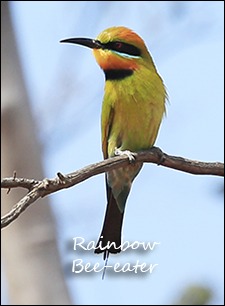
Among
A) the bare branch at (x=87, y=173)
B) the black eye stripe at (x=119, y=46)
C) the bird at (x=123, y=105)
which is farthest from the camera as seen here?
the black eye stripe at (x=119, y=46)

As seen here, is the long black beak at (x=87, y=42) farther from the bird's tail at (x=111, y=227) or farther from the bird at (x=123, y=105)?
the bird's tail at (x=111, y=227)

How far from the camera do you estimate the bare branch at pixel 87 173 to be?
1.51 metres

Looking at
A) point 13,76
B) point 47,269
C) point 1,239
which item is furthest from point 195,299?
point 13,76

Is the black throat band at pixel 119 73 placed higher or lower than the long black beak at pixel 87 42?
lower

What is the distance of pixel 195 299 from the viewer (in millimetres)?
2451

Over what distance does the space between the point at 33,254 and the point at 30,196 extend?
1.08 meters

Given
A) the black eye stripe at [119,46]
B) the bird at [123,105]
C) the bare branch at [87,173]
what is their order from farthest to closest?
→ the black eye stripe at [119,46] < the bird at [123,105] < the bare branch at [87,173]

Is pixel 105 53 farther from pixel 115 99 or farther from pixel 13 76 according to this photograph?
pixel 13 76

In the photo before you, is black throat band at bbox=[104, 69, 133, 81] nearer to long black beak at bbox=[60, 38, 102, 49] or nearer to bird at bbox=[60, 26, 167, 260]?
bird at bbox=[60, 26, 167, 260]

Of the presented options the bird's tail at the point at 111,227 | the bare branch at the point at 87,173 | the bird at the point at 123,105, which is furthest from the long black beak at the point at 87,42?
the bird's tail at the point at 111,227

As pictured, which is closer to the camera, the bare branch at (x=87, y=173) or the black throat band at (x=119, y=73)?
the bare branch at (x=87, y=173)

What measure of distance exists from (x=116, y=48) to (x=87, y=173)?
106cm

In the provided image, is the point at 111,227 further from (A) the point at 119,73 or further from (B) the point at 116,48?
(B) the point at 116,48

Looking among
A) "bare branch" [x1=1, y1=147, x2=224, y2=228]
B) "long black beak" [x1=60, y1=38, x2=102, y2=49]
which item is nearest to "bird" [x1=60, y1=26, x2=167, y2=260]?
"long black beak" [x1=60, y1=38, x2=102, y2=49]
